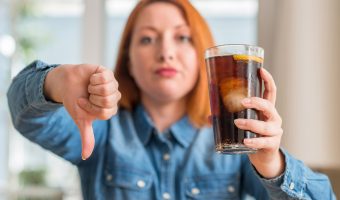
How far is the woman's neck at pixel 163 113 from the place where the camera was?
157 centimetres

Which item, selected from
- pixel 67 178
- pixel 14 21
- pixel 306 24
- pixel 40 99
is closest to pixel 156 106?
pixel 40 99

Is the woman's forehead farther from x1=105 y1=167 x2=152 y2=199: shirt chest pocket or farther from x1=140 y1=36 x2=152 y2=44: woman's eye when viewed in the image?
x1=105 y1=167 x2=152 y2=199: shirt chest pocket

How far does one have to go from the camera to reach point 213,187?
1.47m

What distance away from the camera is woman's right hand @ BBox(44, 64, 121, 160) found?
86cm

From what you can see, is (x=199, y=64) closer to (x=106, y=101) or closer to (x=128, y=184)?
(x=128, y=184)

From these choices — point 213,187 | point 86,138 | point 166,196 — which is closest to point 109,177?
point 166,196

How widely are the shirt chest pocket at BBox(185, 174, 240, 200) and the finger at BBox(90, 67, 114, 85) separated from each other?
26.6 inches

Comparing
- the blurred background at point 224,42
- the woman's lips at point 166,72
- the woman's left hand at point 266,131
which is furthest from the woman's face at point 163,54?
the blurred background at point 224,42

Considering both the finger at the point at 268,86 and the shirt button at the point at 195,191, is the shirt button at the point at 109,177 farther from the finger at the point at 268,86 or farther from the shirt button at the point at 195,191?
the finger at the point at 268,86

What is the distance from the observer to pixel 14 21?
392cm

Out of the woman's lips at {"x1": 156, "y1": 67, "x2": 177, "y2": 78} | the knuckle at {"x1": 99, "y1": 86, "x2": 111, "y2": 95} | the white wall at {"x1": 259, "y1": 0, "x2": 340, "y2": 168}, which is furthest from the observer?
the white wall at {"x1": 259, "y1": 0, "x2": 340, "y2": 168}

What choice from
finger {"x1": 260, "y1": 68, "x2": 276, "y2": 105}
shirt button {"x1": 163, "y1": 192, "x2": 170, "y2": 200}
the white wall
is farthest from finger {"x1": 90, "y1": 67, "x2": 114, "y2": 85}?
the white wall

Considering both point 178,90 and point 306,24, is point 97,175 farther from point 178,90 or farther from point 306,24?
point 306,24

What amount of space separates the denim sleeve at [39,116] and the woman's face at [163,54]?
0.22 m
